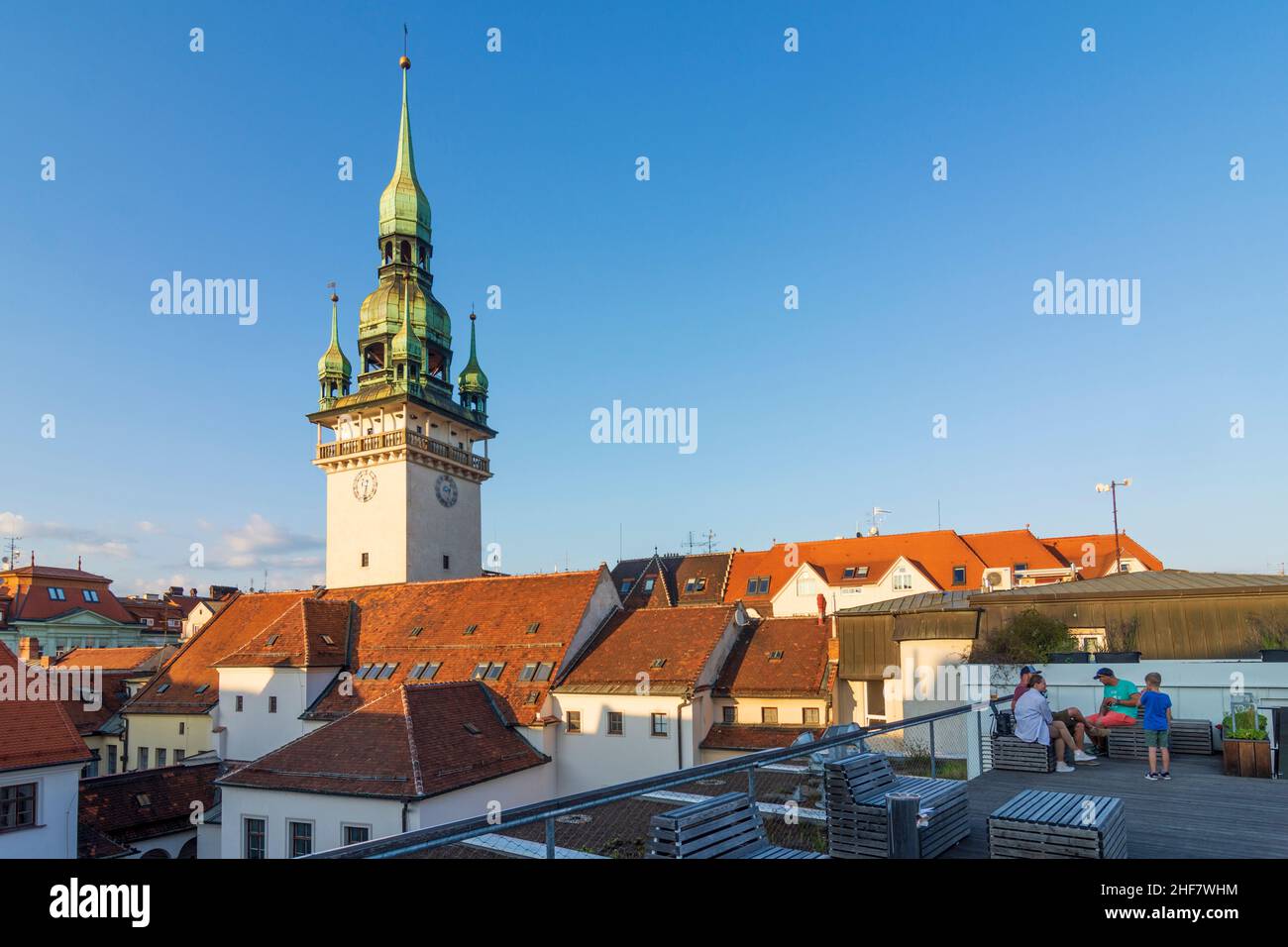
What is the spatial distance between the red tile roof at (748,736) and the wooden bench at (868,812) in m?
22.1

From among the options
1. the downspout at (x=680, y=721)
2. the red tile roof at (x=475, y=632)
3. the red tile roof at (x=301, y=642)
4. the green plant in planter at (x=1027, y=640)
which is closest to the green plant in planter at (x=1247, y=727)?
the green plant in planter at (x=1027, y=640)

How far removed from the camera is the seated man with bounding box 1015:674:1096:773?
10586mm

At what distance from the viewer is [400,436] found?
1780 inches

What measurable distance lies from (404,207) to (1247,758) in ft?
174

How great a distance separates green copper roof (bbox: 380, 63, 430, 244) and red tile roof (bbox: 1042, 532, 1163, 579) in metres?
47.0

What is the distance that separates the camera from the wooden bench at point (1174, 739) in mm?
11352

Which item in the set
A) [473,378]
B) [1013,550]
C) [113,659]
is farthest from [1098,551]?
[113,659]

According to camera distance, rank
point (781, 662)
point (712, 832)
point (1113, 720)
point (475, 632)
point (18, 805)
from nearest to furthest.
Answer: point (712, 832) → point (1113, 720) → point (18, 805) → point (781, 662) → point (475, 632)

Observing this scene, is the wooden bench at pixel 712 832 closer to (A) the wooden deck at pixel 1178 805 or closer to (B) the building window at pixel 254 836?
(A) the wooden deck at pixel 1178 805

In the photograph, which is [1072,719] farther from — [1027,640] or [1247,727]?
[1027,640]

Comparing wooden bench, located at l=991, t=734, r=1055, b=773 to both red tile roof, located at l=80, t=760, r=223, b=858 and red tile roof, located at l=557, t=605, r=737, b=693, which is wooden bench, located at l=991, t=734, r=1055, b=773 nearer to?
red tile roof, located at l=557, t=605, r=737, b=693
